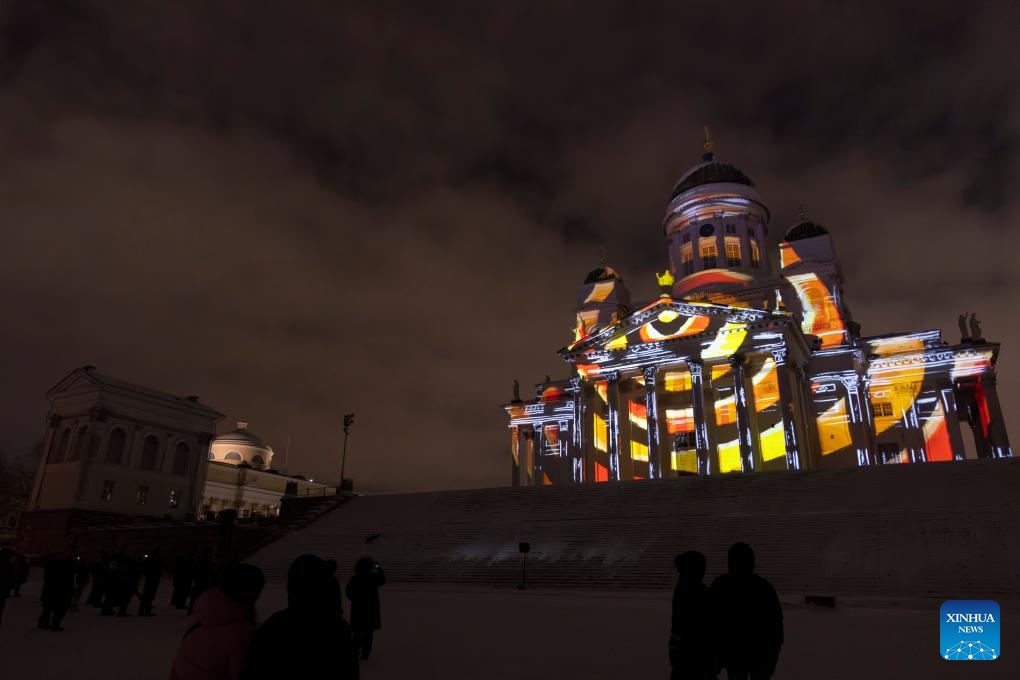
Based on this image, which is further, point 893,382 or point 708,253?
point 708,253

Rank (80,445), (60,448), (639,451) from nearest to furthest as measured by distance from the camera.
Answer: (80,445) < (60,448) < (639,451)

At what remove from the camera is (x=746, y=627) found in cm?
548

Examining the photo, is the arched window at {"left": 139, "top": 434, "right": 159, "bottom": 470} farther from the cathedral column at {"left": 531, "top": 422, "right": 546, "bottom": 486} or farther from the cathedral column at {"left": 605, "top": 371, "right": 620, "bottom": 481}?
the cathedral column at {"left": 605, "top": 371, "right": 620, "bottom": 481}

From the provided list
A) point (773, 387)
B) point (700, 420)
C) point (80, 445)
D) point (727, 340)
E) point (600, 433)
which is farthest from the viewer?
point (600, 433)

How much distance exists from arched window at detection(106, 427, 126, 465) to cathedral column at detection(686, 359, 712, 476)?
41832mm

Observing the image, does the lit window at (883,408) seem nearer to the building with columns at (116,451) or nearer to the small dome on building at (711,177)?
the small dome on building at (711,177)

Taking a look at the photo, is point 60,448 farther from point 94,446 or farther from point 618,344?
point 618,344

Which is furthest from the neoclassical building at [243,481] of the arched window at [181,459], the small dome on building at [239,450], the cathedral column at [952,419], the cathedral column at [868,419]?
the cathedral column at [952,419]

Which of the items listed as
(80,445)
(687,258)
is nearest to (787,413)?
(687,258)

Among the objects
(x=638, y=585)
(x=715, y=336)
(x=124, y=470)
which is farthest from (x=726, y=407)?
(x=124, y=470)

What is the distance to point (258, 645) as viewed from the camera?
131 inches

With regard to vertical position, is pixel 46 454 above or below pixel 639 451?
below

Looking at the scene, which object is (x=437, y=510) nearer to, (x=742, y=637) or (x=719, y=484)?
(x=719, y=484)

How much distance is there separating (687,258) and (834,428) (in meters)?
20.1
